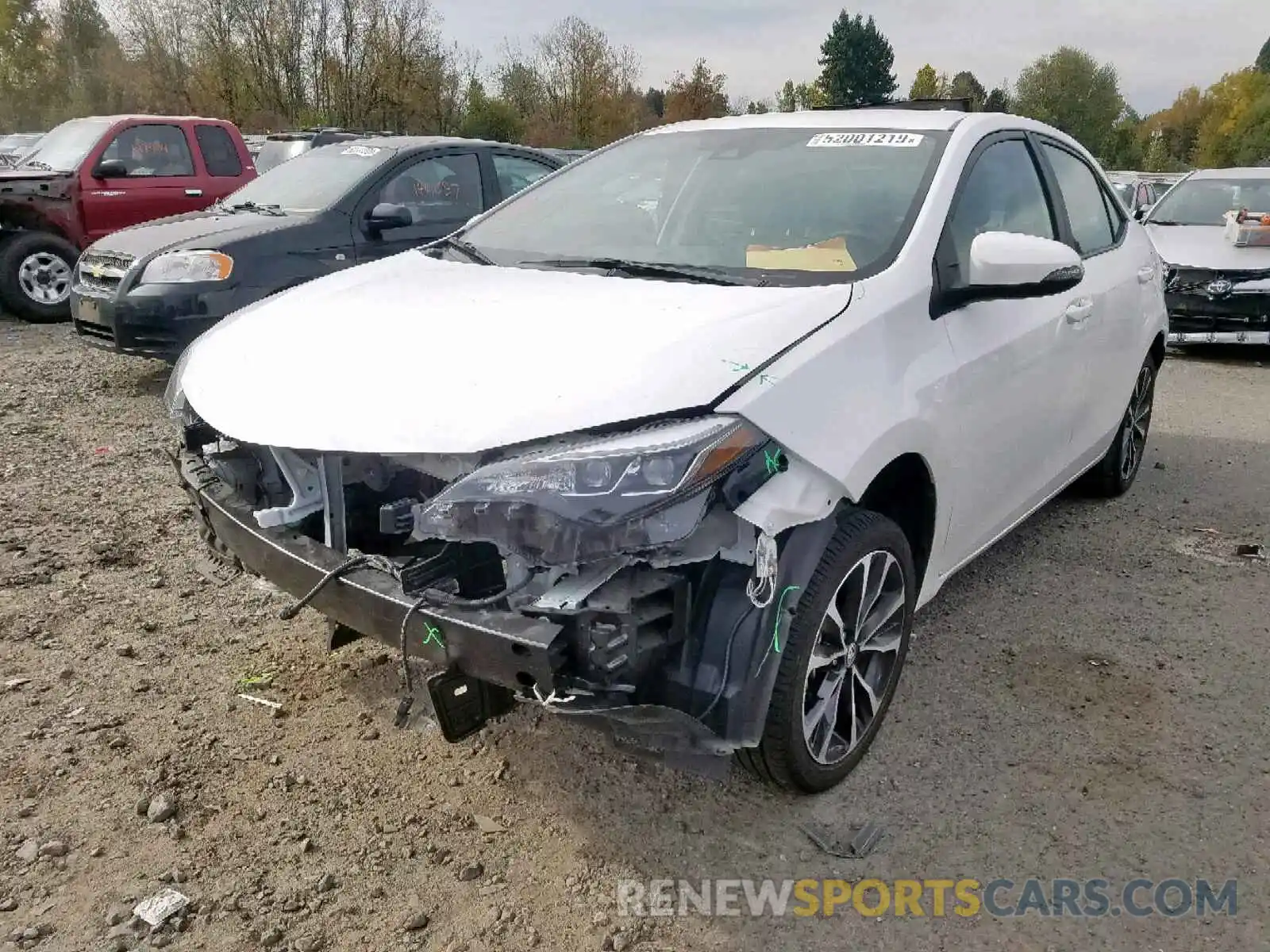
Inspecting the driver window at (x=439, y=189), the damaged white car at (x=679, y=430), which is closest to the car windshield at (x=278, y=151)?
the driver window at (x=439, y=189)

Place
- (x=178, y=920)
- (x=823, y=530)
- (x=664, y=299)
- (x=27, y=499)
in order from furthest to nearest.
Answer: (x=27, y=499) → (x=664, y=299) → (x=823, y=530) → (x=178, y=920)

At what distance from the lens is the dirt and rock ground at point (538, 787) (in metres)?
2.29

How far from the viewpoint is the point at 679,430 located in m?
2.14

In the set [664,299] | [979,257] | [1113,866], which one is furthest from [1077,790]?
[664,299]

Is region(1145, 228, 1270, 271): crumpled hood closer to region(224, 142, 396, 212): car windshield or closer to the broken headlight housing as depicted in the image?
region(224, 142, 396, 212): car windshield

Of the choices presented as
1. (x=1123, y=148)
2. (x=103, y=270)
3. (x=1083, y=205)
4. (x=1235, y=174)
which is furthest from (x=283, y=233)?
(x=1123, y=148)

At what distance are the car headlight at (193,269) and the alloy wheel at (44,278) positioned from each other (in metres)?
3.91

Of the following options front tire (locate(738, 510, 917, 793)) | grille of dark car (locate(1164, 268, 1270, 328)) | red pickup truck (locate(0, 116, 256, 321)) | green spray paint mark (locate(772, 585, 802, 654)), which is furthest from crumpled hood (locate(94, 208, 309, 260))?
grille of dark car (locate(1164, 268, 1270, 328))

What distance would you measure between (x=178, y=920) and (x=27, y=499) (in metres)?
3.18

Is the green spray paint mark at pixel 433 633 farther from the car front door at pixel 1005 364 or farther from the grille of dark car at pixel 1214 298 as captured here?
the grille of dark car at pixel 1214 298

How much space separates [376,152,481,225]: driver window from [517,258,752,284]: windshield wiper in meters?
3.92

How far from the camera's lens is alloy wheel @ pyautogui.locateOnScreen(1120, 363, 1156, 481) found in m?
4.89

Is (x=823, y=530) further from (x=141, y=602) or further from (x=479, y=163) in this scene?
(x=479, y=163)

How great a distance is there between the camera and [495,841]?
8.29ft
